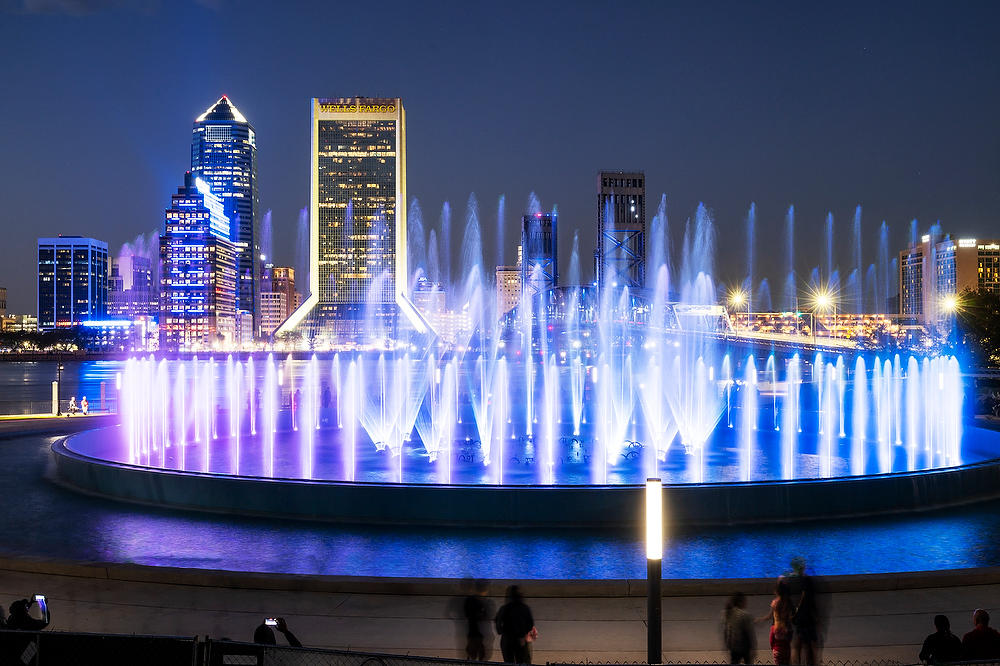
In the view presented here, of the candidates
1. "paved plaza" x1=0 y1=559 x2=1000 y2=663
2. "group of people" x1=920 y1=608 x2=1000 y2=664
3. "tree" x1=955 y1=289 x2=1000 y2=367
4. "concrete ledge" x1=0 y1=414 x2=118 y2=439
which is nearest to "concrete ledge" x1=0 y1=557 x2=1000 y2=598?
"paved plaza" x1=0 y1=559 x2=1000 y2=663

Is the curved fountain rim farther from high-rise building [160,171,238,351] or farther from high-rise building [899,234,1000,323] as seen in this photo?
high-rise building [160,171,238,351]

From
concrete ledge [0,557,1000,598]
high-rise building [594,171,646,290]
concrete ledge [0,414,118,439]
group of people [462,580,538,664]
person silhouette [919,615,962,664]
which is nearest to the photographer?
person silhouette [919,615,962,664]

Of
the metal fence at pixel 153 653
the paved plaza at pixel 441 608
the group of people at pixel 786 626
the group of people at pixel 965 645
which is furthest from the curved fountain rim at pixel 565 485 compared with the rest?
the metal fence at pixel 153 653

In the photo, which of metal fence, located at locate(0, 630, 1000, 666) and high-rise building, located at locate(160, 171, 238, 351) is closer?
metal fence, located at locate(0, 630, 1000, 666)

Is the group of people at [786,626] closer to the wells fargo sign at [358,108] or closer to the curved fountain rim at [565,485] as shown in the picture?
the curved fountain rim at [565,485]

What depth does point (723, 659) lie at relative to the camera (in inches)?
239

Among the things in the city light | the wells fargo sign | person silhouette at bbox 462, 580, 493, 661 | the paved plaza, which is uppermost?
the wells fargo sign

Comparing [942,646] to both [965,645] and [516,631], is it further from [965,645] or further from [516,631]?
[516,631]

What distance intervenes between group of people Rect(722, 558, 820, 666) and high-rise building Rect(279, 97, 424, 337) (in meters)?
134

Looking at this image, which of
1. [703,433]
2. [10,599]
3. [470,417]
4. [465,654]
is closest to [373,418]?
[470,417]

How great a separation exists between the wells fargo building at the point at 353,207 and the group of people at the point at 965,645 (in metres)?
135

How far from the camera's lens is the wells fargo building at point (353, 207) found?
141125 millimetres

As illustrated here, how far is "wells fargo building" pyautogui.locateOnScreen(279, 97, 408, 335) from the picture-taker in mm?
141125

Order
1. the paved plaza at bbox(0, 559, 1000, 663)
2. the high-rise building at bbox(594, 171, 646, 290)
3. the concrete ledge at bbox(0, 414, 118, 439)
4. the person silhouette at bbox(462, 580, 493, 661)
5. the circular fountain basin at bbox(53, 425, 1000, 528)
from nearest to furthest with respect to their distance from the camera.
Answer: the person silhouette at bbox(462, 580, 493, 661), the paved plaza at bbox(0, 559, 1000, 663), the circular fountain basin at bbox(53, 425, 1000, 528), the concrete ledge at bbox(0, 414, 118, 439), the high-rise building at bbox(594, 171, 646, 290)
